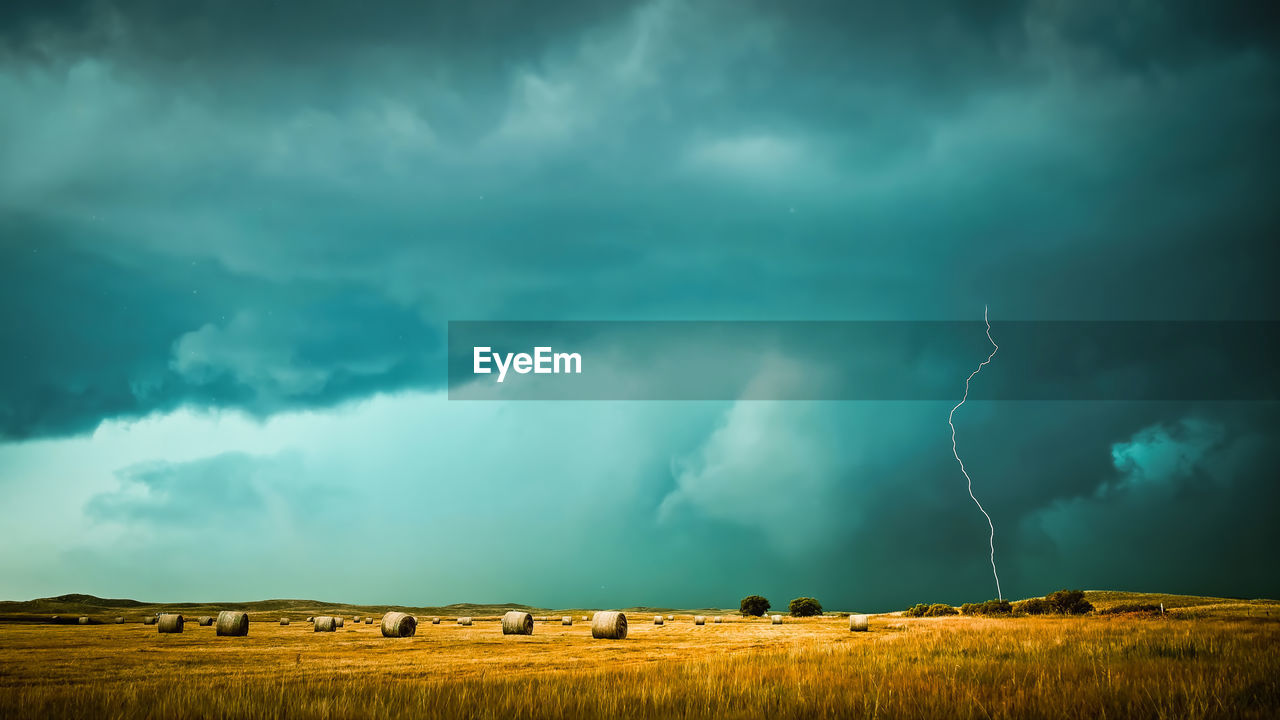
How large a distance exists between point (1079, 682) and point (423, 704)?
8.58 m

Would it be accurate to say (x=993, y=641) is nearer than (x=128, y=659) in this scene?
Yes

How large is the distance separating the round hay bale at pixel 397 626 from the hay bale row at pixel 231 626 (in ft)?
25.8

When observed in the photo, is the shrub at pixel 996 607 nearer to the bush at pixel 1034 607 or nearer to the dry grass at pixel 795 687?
the bush at pixel 1034 607

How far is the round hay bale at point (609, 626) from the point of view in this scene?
30.8 meters

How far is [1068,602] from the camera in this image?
4441 centimetres

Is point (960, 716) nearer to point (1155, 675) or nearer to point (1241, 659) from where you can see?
point (1155, 675)

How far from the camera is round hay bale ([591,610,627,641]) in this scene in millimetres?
30797

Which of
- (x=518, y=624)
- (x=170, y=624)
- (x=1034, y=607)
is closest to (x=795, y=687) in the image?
(x=518, y=624)

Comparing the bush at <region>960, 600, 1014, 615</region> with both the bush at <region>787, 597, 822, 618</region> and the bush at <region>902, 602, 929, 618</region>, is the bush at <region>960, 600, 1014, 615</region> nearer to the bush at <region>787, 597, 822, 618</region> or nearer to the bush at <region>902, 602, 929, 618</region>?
the bush at <region>902, 602, 929, 618</region>

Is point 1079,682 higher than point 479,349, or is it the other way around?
point 479,349

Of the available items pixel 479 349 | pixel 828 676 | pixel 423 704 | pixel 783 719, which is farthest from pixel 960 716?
pixel 479 349

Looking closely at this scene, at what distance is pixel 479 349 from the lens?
114 feet

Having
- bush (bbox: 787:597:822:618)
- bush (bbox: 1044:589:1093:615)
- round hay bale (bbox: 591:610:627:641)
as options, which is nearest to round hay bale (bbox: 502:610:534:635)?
round hay bale (bbox: 591:610:627:641)

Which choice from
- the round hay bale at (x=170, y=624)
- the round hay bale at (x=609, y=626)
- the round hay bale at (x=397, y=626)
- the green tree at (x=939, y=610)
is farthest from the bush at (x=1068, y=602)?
the round hay bale at (x=170, y=624)
